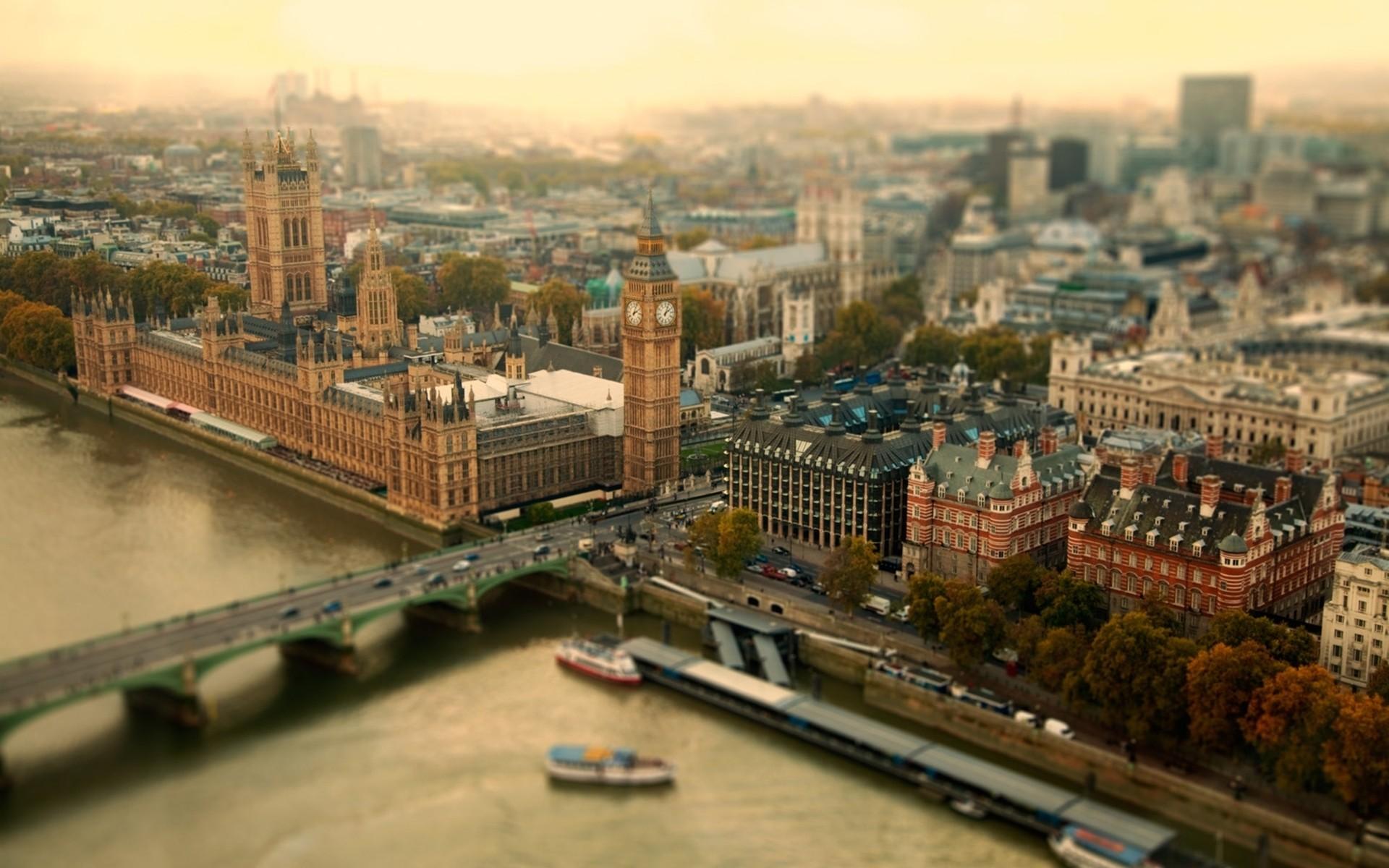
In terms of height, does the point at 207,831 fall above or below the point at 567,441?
below

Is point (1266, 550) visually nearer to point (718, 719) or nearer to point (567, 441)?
point (718, 719)

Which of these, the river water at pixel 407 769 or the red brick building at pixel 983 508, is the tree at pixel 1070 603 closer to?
the red brick building at pixel 983 508

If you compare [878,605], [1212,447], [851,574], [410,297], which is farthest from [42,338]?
[1212,447]

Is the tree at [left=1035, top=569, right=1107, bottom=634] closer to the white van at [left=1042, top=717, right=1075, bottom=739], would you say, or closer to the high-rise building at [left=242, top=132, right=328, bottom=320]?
the white van at [left=1042, top=717, right=1075, bottom=739]

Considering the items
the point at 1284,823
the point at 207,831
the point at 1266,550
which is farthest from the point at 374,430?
the point at 1284,823

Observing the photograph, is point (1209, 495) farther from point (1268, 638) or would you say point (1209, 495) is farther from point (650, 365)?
point (650, 365)

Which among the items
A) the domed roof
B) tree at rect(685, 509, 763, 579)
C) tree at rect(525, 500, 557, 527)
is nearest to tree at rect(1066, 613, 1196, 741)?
the domed roof
